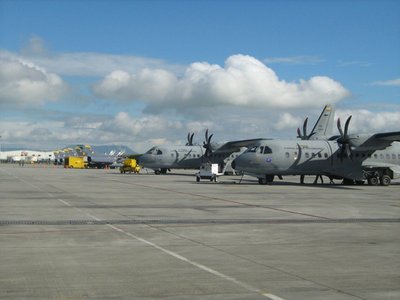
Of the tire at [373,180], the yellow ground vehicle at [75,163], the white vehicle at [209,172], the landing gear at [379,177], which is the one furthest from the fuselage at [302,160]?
the yellow ground vehicle at [75,163]

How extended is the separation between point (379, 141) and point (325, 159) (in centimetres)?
411

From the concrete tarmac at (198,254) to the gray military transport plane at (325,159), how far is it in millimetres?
19207

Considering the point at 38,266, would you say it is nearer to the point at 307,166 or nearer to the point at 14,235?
the point at 14,235

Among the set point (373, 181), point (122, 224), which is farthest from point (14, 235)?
point (373, 181)

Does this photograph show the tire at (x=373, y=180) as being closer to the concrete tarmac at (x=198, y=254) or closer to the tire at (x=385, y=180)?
the tire at (x=385, y=180)

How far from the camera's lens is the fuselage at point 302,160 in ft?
128

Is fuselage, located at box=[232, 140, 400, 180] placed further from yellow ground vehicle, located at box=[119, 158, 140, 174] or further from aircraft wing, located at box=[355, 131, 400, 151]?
yellow ground vehicle, located at box=[119, 158, 140, 174]

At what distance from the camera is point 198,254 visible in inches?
417

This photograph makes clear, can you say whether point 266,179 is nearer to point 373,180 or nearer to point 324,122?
point 373,180

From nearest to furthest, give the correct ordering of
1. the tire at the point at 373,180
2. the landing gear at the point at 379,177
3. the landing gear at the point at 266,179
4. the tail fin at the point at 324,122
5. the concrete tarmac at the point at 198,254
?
1. the concrete tarmac at the point at 198,254
2. the landing gear at the point at 266,179
3. the landing gear at the point at 379,177
4. the tire at the point at 373,180
5. the tail fin at the point at 324,122

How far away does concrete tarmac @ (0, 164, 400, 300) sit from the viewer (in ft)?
25.4

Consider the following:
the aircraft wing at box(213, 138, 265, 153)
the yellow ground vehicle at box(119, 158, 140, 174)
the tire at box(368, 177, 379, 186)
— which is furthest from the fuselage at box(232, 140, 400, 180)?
the yellow ground vehicle at box(119, 158, 140, 174)

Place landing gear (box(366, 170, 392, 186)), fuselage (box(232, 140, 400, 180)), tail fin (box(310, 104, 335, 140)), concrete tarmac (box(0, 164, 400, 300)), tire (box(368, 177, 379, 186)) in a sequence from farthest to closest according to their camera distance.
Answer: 1. tail fin (box(310, 104, 335, 140))
2. tire (box(368, 177, 379, 186))
3. landing gear (box(366, 170, 392, 186))
4. fuselage (box(232, 140, 400, 180))
5. concrete tarmac (box(0, 164, 400, 300))

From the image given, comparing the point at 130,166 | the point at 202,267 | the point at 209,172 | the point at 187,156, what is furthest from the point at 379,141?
the point at 130,166
